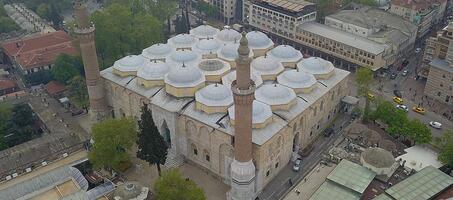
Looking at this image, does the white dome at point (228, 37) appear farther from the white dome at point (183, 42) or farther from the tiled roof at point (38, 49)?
the tiled roof at point (38, 49)

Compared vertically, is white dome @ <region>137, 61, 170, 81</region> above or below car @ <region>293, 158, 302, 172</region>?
above

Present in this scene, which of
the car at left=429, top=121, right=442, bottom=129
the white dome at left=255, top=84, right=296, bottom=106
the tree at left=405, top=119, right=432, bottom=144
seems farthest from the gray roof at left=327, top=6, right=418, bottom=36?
the white dome at left=255, top=84, right=296, bottom=106

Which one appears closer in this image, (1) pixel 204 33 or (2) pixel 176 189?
(2) pixel 176 189

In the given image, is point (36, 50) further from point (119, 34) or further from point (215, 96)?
point (215, 96)

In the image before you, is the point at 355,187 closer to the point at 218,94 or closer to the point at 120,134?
the point at 218,94

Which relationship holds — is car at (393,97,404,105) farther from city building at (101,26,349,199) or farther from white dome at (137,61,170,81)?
white dome at (137,61,170,81)

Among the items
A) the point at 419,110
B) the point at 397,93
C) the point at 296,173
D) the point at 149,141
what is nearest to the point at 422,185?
the point at 296,173

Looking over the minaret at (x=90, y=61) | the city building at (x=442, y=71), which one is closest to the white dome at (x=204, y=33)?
the minaret at (x=90, y=61)
